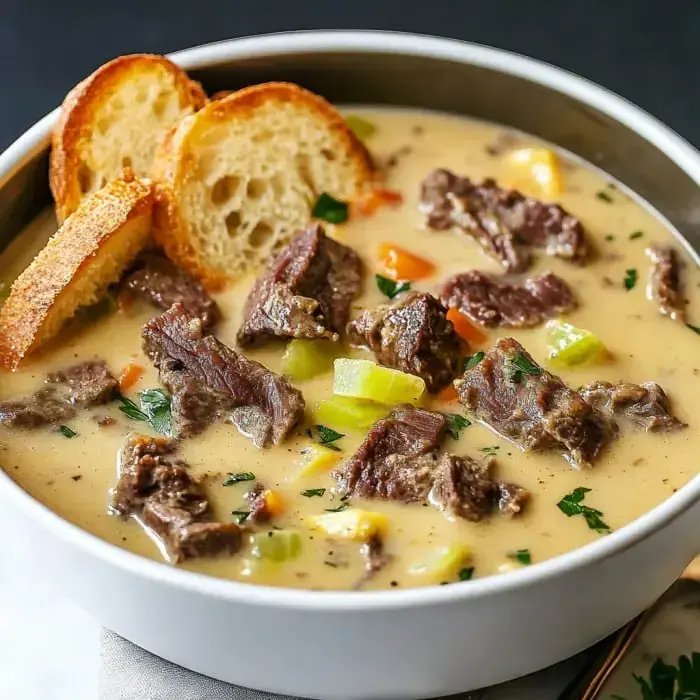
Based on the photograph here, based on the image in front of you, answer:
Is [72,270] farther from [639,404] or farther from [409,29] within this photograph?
[409,29]

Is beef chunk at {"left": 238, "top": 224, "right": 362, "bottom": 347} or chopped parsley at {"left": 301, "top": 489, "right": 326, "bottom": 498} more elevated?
beef chunk at {"left": 238, "top": 224, "right": 362, "bottom": 347}

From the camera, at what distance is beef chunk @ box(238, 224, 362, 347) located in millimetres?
3271

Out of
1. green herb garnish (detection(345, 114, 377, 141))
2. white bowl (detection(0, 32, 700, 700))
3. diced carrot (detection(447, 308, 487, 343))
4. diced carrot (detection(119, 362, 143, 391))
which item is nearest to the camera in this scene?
white bowl (detection(0, 32, 700, 700))

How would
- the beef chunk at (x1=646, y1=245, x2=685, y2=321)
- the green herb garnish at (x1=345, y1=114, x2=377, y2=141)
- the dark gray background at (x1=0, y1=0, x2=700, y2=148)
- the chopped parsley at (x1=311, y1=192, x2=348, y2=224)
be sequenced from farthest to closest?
the dark gray background at (x1=0, y1=0, x2=700, y2=148), the green herb garnish at (x1=345, y1=114, x2=377, y2=141), the chopped parsley at (x1=311, y1=192, x2=348, y2=224), the beef chunk at (x1=646, y1=245, x2=685, y2=321)

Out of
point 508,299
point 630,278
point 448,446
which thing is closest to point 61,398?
point 448,446

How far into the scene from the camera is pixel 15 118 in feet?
16.6

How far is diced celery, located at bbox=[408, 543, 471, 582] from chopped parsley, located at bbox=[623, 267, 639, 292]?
117cm

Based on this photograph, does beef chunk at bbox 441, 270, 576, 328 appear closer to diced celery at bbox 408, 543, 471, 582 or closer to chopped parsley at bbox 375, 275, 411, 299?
chopped parsley at bbox 375, 275, 411, 299

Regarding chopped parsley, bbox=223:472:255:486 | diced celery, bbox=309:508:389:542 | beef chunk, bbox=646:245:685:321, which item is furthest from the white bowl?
beef chunk, bbox=646:245:685:321

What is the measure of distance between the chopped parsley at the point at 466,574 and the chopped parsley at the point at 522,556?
0.10 metres

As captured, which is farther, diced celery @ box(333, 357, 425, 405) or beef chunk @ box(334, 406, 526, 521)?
diced celery @ box(333, 357, 425, 405)

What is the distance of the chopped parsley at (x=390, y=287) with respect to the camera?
3.53m

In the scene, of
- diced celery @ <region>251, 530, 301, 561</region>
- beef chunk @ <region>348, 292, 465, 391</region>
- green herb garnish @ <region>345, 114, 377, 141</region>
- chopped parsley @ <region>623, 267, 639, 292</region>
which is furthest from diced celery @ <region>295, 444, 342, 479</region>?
green herb garnish @ <region>345, 114, 377, 141</region>

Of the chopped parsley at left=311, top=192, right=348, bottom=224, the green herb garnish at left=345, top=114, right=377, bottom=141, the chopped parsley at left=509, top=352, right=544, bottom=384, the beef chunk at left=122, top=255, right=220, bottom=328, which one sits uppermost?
the green herb garnish at left=345, top=114, right=377, bottom=141
